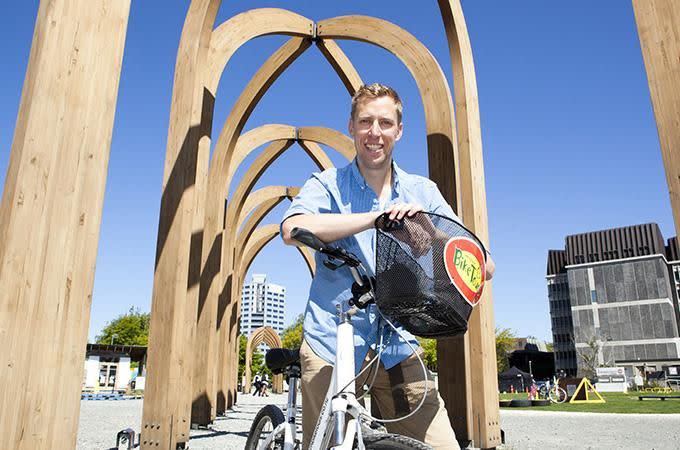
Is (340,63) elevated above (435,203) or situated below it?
above

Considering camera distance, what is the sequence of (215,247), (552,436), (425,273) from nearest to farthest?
(425,273) < (552,436) < (215,247)

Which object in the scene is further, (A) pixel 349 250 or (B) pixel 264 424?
(B) pixel 264 424

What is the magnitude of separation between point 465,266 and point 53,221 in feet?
6.01

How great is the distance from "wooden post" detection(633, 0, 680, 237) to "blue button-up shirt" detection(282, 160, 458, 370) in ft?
3.72

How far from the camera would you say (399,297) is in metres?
1.58

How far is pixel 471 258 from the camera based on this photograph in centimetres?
165

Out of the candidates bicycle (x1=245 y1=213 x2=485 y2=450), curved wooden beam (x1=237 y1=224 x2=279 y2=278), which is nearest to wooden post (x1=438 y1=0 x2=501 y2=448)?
bicycle (x1=245 y1=213 x2=485 y2=450)

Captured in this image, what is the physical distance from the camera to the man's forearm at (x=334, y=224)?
1.69m

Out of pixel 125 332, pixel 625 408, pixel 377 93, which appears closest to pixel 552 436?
pixel 377 93

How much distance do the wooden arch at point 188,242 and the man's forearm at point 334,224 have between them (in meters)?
3.85

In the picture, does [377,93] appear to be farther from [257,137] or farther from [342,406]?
[257,137]

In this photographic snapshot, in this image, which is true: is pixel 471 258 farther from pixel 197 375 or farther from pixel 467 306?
pixel 197 375

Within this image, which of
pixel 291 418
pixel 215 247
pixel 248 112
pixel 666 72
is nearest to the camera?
pixel 666 72

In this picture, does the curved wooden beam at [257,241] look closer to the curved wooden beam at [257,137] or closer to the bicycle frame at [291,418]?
the curved wooden beam at [257,137]
